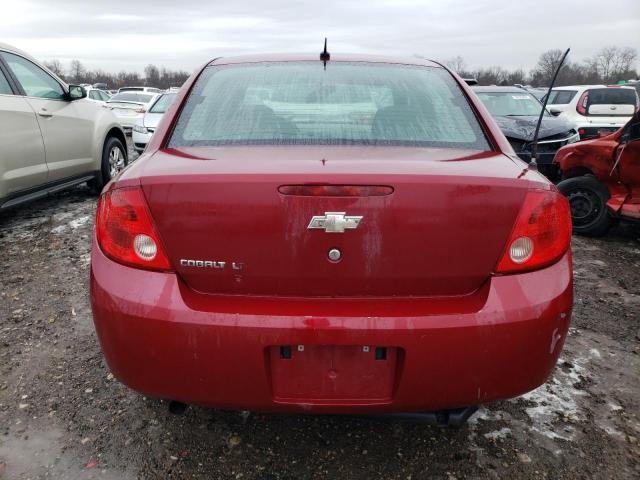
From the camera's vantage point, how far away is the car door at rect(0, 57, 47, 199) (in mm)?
4562

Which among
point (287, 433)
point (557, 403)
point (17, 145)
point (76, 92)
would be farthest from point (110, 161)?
point (557, 403)

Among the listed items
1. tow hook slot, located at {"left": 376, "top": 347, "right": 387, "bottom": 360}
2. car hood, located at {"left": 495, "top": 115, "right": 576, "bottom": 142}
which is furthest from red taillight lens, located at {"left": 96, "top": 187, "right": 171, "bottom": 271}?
car hood, located at {"left": 495, "top": 115, "right": 576, "bottom": 142}

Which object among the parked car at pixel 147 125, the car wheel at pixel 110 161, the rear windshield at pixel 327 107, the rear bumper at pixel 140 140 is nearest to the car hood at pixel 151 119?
the parked car at pixel 147 125

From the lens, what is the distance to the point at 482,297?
5.45ft

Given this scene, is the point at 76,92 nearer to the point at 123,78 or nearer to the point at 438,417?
the point at 438,417

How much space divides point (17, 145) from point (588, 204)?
5.49 m

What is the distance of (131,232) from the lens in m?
1.71

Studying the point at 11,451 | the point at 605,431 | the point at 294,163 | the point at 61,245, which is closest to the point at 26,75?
the point at 61,245

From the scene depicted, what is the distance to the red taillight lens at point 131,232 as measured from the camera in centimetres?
168

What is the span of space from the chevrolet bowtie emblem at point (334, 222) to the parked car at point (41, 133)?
4.04 meters

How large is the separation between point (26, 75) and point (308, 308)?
4.89 meters

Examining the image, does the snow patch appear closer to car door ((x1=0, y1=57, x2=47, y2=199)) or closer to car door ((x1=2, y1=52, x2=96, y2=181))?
car door ((x1=0, y1=57, x2=47, y2=199))

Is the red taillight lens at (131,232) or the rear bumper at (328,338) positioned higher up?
the red taillight lens at (131,232)

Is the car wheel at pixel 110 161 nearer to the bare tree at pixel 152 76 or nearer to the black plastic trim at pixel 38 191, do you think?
the black plastic trim at pixel 38 191
